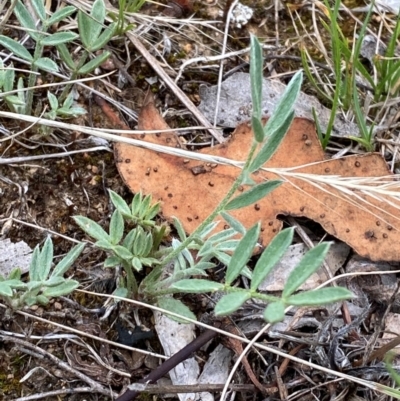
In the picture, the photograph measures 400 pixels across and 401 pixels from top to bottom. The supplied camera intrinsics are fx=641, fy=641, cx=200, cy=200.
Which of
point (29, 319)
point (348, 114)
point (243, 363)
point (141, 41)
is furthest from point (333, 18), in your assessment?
point (29, 319)

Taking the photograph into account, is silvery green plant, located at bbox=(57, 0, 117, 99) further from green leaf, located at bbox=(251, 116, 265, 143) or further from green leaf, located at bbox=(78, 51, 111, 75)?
green leaf, located at bbox=(251, 116, 265, 143)

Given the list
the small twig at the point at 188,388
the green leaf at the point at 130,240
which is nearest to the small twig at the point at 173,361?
the small twig at the point at 188,388

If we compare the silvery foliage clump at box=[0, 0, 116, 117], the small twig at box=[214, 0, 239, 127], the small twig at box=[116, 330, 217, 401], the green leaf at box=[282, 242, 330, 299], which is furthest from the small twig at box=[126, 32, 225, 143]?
the green leaf at box=[282, 242, 330, 299]

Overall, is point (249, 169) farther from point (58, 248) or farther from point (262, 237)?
point (58, 248)

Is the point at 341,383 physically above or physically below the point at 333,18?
below

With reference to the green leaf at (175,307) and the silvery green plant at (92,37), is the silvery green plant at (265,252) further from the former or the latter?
the silvery green plant at (92,37)

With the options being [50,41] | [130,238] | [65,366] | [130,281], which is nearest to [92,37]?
[50,41]
